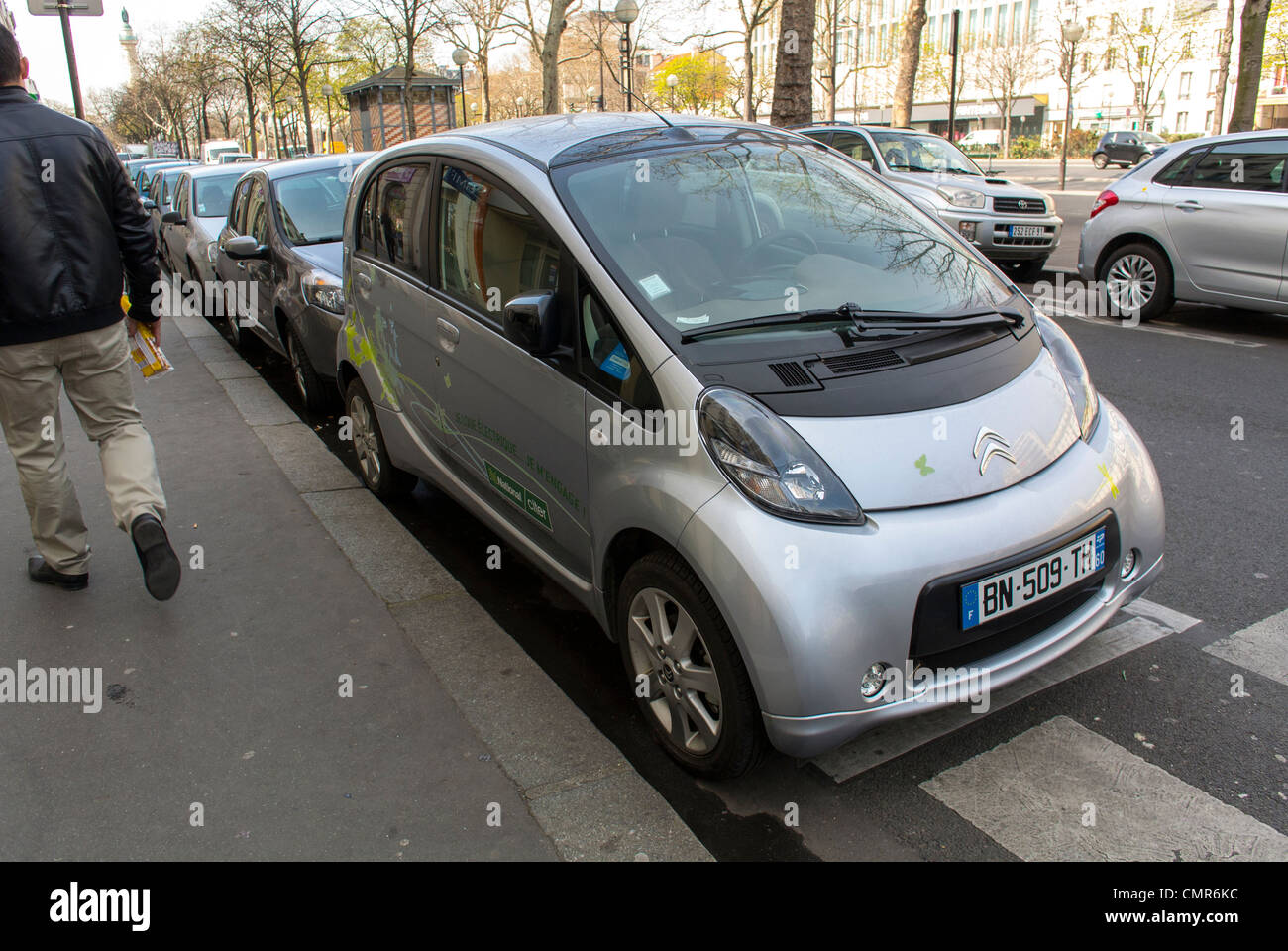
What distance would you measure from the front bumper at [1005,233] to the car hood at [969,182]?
292 mm

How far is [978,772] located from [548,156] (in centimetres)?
238

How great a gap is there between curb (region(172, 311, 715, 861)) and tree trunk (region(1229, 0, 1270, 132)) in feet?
45.9

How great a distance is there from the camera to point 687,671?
2.75 m

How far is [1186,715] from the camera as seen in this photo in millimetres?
3049

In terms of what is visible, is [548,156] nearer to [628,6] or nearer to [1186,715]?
[1186,715]

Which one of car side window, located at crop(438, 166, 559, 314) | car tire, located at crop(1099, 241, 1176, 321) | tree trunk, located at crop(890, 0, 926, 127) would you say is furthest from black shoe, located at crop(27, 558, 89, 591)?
tree trunk, located at crop(890, 0, 926, 127)

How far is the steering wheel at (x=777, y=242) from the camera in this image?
326cm

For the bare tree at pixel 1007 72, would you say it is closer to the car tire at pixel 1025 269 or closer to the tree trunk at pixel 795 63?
the tree trunk at pixel 795 63

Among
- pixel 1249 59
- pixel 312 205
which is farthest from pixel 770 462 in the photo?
pixel 1249 59

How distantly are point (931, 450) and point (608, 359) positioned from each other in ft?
3.09

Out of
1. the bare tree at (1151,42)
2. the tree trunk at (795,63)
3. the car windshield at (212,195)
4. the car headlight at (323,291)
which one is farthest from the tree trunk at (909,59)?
the bare tree at (1151,42)

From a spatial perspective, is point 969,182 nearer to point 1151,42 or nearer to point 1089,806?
point 1089,806

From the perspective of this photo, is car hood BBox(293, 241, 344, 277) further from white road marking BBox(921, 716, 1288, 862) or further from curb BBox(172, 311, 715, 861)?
white road marking BBox(921, 716, 1288, 862)

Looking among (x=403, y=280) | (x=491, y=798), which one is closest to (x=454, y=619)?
(x=491, y=798)
